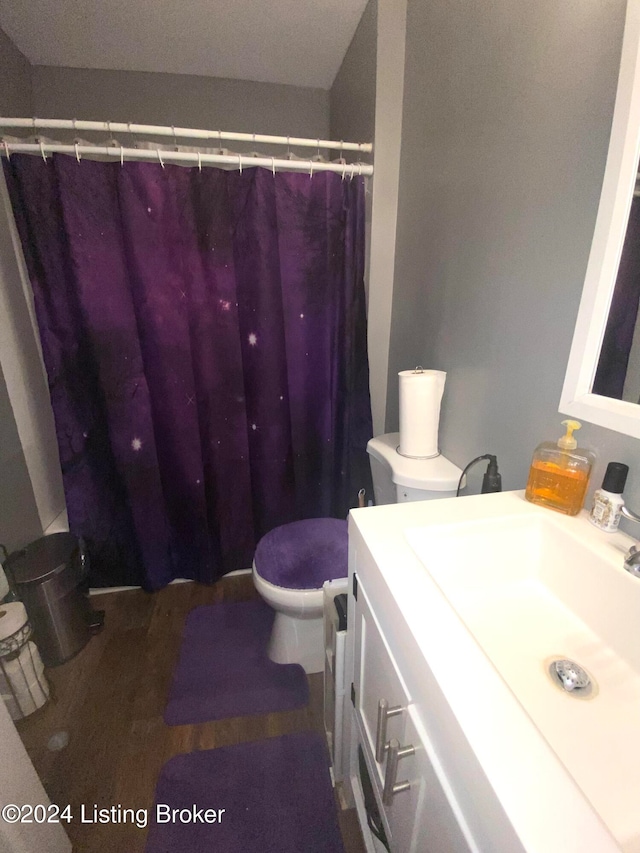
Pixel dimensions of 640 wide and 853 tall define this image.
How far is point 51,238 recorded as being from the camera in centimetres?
132

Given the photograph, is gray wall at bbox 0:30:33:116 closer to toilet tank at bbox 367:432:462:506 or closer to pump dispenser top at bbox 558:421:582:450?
toilet tank at bbox 367:432:462:506

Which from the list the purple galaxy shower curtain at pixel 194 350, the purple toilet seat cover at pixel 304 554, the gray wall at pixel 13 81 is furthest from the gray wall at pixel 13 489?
the gray wall at pixel 13 81

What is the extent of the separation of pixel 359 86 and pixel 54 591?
2.28 meters

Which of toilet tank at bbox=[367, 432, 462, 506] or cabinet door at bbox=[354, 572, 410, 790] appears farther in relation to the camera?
toilet tank at bbox=[367, 432, 462, 506]

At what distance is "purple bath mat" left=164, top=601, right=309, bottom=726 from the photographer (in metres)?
1.29

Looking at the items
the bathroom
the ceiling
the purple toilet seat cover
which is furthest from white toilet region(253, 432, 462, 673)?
the ceiling

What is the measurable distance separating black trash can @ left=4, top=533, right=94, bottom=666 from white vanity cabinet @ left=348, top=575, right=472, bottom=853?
114cm

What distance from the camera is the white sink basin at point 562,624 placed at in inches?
18.0

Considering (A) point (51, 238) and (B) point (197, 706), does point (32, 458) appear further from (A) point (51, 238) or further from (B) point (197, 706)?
(B) point (197, 706)

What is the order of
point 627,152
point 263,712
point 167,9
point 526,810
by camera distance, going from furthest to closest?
point 167,9
point 263,712
point 627,152
point 526,810

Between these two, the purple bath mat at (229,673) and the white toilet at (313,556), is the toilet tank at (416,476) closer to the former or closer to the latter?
the white toilet at (313,556)

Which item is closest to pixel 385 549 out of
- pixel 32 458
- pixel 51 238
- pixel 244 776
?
pixel 244 776

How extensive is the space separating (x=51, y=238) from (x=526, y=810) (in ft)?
5.89

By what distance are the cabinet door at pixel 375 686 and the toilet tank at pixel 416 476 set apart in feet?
1.50
